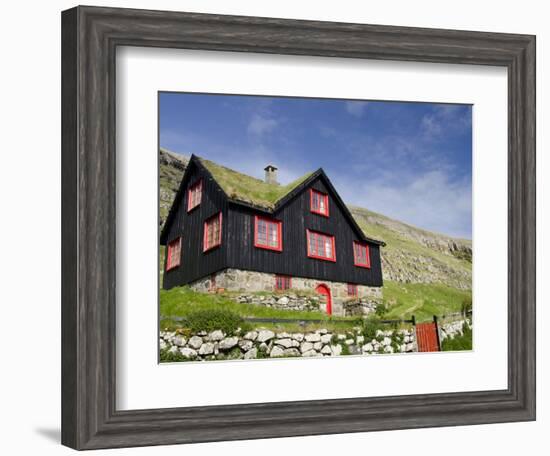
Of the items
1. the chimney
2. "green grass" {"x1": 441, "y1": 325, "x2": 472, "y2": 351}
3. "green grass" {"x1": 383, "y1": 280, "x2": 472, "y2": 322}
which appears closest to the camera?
the chimney

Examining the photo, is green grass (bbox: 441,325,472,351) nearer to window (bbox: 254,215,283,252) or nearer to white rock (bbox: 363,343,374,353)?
white rock (bbox: 363,343,374,353)

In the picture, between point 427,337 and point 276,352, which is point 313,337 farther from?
point 427,337

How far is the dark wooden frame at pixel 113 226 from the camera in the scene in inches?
259

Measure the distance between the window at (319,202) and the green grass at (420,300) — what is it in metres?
0.70

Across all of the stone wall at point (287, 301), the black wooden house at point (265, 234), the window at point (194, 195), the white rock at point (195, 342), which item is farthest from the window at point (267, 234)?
the white rock at point (195, 342)

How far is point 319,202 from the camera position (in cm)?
737

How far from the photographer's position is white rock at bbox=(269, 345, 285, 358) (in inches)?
281

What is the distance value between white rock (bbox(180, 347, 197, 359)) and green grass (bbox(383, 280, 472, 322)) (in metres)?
1.46

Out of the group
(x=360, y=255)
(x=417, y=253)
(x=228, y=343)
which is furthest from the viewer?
(x=417, y=253)

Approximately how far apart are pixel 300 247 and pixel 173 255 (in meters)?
0.96

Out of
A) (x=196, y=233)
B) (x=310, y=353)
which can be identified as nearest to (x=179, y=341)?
(x=196, y=233)

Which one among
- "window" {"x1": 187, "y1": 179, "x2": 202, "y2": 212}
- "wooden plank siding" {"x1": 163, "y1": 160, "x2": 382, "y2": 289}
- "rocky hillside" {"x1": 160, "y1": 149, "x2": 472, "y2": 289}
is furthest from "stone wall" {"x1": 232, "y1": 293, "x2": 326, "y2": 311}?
"window" {"x1": 187, "y1": 179, "x2": 202, "y2": 212}

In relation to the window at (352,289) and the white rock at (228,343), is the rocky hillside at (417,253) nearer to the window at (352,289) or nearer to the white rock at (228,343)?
the window at (352,289)

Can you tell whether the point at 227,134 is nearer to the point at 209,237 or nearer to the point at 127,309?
the point at 209,237
